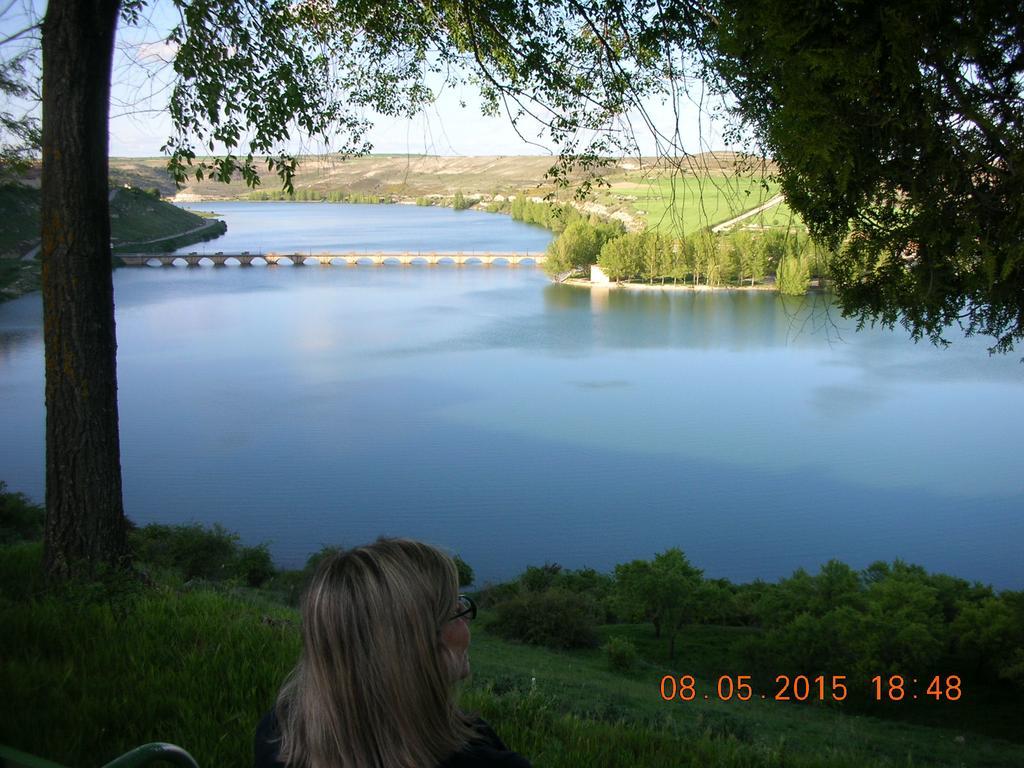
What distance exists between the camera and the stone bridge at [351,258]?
133 feet

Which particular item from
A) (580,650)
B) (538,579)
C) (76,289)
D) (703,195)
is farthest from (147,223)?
(703,195)

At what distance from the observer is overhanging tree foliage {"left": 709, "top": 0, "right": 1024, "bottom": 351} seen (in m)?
2.07

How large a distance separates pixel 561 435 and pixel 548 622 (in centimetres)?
975

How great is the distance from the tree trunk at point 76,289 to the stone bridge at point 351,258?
38.7 metres

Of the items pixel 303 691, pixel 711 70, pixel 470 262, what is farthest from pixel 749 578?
pixel 470 262

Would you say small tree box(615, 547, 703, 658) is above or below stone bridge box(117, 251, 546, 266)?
below

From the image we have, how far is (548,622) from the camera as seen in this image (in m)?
8.45

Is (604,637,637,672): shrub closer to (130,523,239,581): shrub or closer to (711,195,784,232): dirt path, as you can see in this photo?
(130,523,239,581): shrub

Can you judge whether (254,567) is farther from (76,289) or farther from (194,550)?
(76,289)
